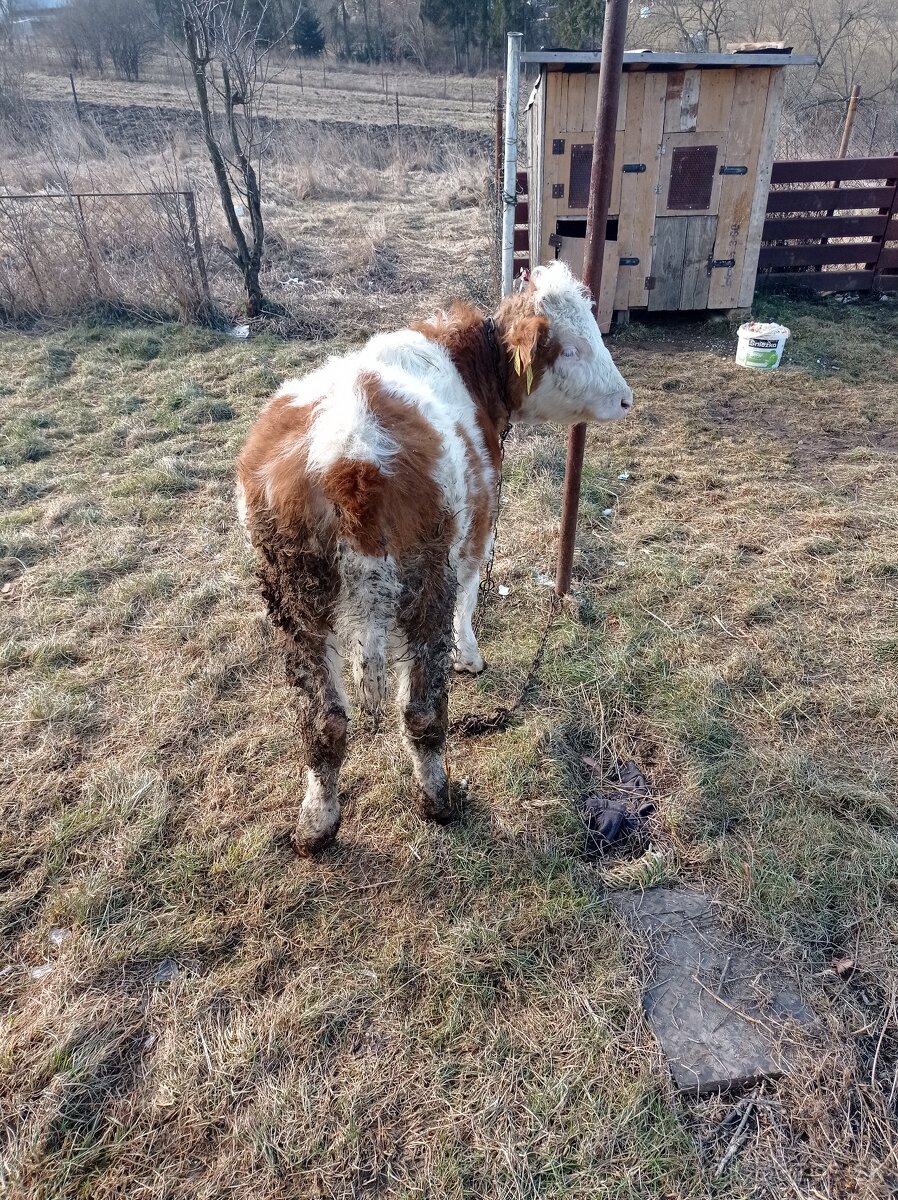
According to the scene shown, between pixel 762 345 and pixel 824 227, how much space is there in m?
3.32

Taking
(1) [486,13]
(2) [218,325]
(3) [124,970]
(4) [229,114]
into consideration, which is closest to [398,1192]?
(3) [124,970]

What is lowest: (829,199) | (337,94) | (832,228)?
(832,228)

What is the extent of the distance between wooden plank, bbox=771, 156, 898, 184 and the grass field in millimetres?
5783

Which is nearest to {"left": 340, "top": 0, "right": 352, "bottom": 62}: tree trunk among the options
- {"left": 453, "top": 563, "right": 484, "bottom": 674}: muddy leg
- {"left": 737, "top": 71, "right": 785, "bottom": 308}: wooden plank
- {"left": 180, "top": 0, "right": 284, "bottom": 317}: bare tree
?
{"left": 180, "top": 0, "right": 284, "bottom": 317}: bare tree

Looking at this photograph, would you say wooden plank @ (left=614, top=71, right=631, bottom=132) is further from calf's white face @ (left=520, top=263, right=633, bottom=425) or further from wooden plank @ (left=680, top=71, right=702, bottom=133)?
calf's white face @ (left=520, top=263, right=633, bottom=425)

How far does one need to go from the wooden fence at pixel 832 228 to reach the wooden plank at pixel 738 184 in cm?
118

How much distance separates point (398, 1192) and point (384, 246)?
11838 millimetres

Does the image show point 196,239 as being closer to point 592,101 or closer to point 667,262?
point 592,101

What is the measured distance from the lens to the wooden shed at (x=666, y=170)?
22.9ft

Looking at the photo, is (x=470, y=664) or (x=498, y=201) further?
(x=498, y=201)

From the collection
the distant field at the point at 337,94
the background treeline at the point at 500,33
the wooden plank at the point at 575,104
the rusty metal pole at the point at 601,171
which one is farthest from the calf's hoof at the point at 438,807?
the distant field at the point at 337,94

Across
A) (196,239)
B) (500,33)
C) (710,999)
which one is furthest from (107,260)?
(500,33)

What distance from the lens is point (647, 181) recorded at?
745 centimetres

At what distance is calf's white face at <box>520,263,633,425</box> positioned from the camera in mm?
Answer: 2881
